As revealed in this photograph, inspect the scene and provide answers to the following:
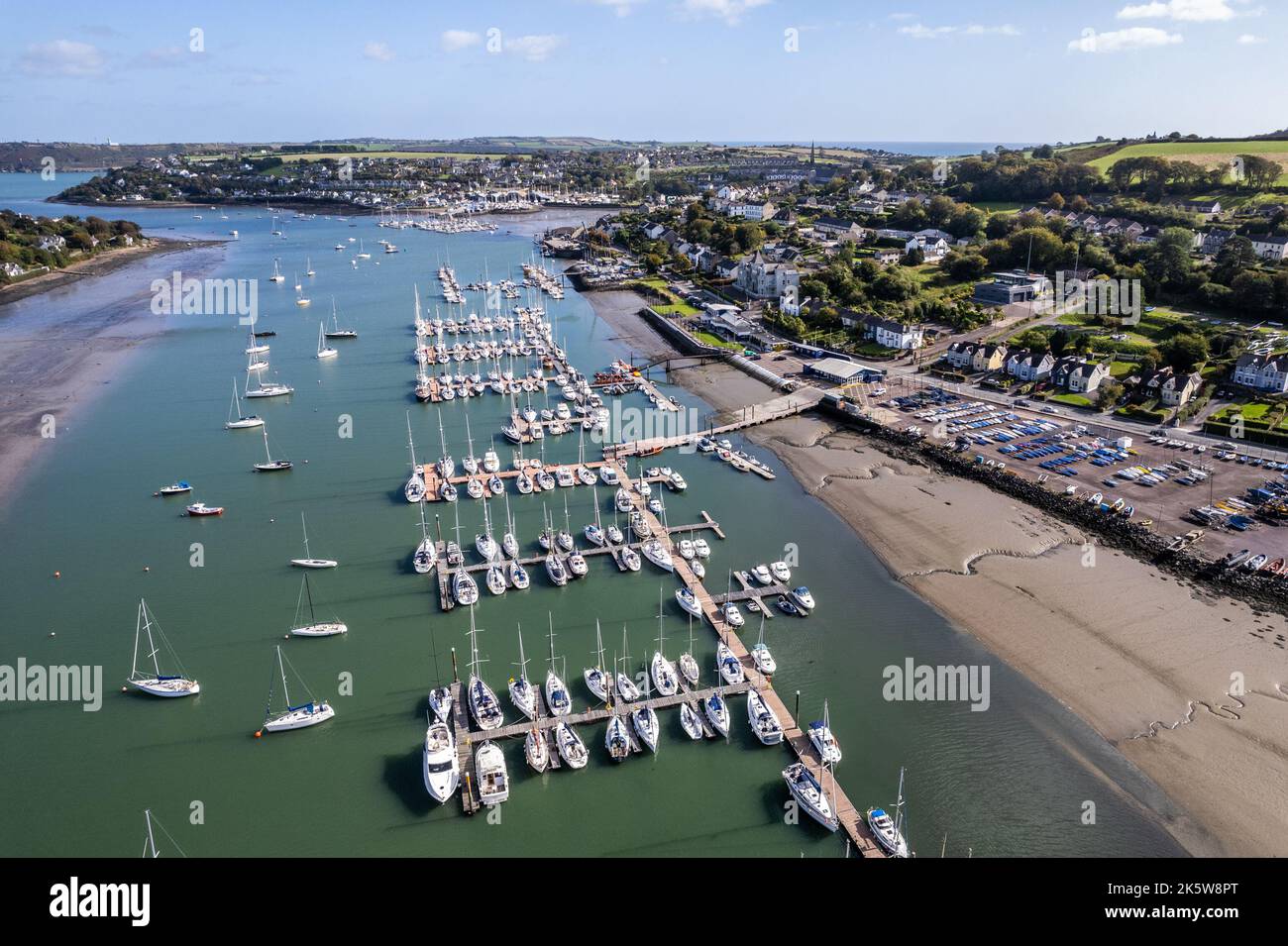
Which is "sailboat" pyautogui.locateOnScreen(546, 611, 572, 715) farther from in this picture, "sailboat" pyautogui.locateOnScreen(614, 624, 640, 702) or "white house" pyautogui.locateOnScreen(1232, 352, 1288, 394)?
"white house" pyautogui.locateOnScreen(1232, 352, 1288, 394)

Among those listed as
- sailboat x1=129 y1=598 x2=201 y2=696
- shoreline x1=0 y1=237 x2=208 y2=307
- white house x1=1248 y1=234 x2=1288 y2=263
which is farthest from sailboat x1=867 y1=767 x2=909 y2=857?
shoreline x1=0 y1=237 x2=208 y2=307

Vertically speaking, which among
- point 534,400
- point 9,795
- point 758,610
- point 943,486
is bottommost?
point 9,795

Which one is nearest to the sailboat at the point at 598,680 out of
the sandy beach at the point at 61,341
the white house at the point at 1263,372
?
the sandy beach at the point at 61,341

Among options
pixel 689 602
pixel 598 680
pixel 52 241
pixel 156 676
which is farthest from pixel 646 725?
pixel 52 241

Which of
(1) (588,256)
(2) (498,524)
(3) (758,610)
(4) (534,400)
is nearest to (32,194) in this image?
(1) (588,256)

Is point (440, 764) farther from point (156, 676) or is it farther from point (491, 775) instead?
point (156, 676)

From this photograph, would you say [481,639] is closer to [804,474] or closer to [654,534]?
[654,534]
